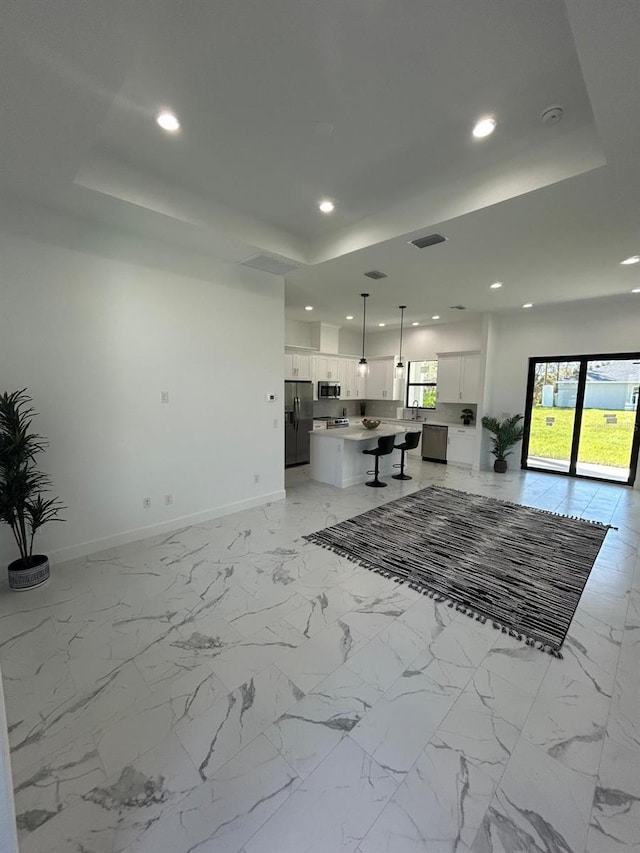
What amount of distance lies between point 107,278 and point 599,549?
18.0 feet

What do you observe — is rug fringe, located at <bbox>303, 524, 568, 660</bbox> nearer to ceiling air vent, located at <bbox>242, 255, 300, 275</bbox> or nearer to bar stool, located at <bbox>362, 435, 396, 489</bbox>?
bar stool, located at <bbox>362, 435, 396, 489</bbox>

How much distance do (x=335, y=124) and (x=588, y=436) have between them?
6.57m


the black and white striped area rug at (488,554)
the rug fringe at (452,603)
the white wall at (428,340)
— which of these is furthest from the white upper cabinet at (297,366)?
the rug fringe at (452,603)

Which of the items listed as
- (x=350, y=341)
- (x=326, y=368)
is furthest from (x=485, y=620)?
(x=350, y=341)

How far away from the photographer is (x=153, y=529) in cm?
372

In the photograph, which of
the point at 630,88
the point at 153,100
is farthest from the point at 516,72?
the point at 153,100

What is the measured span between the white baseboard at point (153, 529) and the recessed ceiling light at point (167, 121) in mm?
3411

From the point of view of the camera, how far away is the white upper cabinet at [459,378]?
7195 mm

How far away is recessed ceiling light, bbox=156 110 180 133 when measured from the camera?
218 cm

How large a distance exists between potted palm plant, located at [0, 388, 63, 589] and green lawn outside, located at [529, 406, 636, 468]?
25.0 feet

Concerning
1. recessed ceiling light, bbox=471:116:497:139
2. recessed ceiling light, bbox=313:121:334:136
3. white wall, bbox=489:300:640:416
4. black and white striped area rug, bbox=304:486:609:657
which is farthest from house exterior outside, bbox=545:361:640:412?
recessed ceiling light, bbox=313:121:334:136

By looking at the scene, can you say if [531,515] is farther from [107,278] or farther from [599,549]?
[107,278]

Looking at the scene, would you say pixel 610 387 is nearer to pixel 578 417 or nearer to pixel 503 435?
pixel 578 417

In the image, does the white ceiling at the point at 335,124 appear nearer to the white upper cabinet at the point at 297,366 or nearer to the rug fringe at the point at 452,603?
the rug fringe at the point at 452,603
